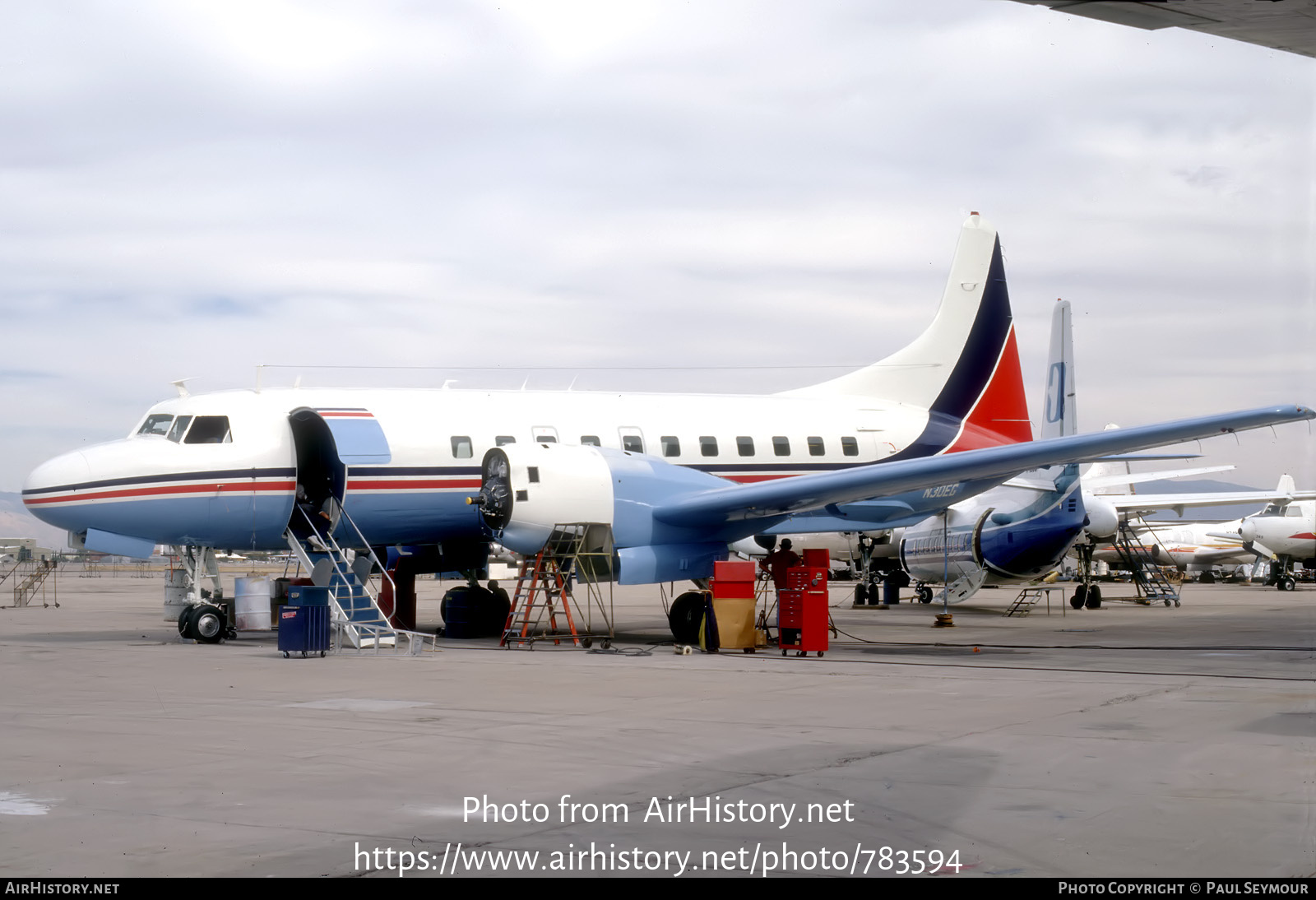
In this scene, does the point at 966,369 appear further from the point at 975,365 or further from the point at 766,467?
the point at 766,467

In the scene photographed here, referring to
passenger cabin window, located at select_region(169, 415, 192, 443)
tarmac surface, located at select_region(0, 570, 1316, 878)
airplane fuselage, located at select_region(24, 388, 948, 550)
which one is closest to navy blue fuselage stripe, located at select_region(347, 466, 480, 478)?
airplane fuselage, located at select_region(24, 388, 948, 550)

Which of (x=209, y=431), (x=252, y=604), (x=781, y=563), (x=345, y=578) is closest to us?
(x=209, y=431)

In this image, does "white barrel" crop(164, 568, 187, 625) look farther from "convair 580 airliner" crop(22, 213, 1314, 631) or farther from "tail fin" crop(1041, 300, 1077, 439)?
"tail fin" crop(1041, 300, 1077, 439)

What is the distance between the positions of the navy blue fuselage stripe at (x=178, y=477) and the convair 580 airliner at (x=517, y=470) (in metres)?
0.02

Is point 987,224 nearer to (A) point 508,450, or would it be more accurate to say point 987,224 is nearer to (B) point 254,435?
(A) point 508,450

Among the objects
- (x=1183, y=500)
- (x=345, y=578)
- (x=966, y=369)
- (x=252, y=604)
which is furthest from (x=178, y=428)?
(x=1183, y=500)

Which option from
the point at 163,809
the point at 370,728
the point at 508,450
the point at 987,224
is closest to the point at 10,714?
the point at 370,728

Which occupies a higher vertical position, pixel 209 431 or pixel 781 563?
pixel 209 431

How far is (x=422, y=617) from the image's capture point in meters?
28.8

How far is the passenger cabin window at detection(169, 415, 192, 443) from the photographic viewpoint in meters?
18.3

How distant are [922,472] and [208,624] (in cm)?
1081

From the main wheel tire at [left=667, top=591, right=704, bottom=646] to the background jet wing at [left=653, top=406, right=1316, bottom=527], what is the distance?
1.14 meters

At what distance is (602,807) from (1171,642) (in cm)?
1435

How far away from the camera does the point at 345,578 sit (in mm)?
18594
